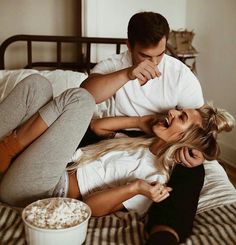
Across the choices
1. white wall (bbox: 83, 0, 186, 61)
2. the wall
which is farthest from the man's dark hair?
the wall

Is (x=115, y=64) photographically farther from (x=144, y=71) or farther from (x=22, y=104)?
(x=22, y=104)

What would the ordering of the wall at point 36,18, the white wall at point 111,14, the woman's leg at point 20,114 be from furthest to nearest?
the wall at point 36,18, the white wall at point 111,14, the woman's leg at point 20,114

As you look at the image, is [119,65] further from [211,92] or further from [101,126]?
[211,92]

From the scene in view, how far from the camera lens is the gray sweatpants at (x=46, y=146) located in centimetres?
138

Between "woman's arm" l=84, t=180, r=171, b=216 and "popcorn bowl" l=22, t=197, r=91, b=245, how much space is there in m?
0.15

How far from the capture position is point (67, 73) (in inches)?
92.6

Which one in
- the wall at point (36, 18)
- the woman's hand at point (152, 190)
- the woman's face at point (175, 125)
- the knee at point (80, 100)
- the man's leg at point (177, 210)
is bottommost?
the man's leg at point (177, 210)

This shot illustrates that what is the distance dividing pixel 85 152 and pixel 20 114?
29 centimetres

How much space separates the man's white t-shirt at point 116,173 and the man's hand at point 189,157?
96 millimetres

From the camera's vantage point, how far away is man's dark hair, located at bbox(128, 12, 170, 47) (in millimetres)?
1595

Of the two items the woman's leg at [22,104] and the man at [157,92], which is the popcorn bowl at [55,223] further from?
the woman's leg at [22,104]

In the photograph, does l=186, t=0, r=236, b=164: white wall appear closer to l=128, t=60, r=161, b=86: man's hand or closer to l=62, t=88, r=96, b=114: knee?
l=128, t=60, r=161, b=86: man's hand

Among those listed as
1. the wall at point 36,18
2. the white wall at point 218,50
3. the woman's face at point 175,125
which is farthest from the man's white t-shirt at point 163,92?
the wall at point 36,18

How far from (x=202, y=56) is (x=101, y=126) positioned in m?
1.89
